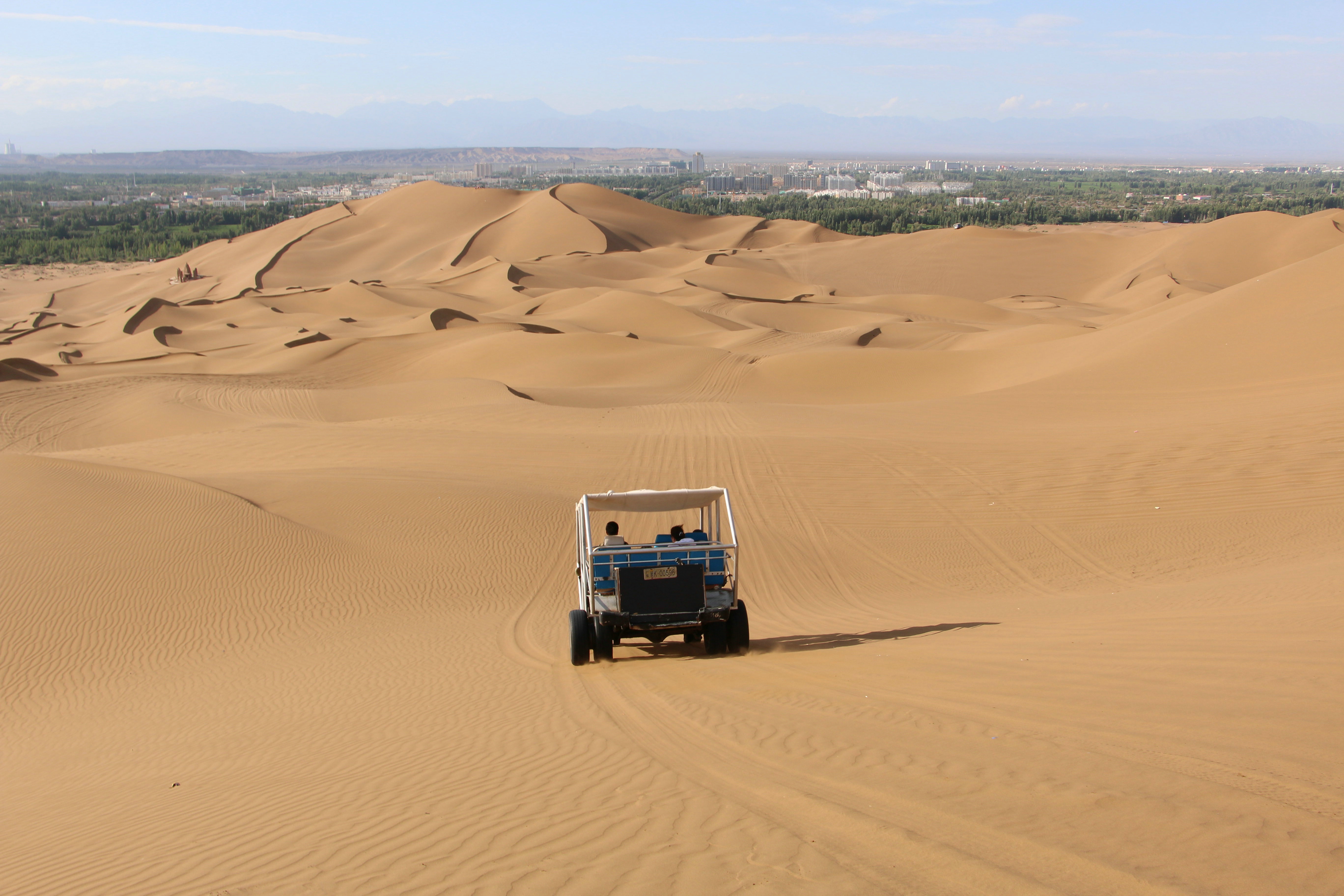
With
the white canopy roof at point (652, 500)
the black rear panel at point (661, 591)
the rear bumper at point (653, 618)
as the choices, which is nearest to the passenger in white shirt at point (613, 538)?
the white canopy roof at point (652, 500)

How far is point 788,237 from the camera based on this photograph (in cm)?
8512

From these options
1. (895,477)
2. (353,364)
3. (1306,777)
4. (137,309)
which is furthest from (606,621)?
(137,309)

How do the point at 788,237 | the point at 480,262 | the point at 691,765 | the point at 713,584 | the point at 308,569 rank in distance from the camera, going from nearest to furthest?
1. the point at 691,765
2. the point at 713,584
3. the point at 308,569
4. the point at 480,262
5. the point at 788,237

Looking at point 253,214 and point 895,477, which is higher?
point 253,214

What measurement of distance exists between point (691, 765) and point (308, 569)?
316 inches

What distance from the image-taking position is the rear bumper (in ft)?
27.4

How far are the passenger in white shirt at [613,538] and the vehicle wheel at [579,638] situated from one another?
79cm

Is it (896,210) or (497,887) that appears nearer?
(497,887)

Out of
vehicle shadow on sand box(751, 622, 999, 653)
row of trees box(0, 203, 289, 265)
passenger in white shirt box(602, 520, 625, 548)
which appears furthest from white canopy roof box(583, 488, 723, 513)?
row of trees box(0, 203, 289, 265)

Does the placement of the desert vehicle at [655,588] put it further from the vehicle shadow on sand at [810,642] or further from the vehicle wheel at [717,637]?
the vehicle shadow on sand at [810,642]

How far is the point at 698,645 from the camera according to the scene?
9.50 m

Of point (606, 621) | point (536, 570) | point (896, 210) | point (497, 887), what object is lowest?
point (536, 570)

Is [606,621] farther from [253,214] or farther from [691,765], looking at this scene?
[253,214]

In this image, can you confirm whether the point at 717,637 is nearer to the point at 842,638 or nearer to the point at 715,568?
the point at 715,568
